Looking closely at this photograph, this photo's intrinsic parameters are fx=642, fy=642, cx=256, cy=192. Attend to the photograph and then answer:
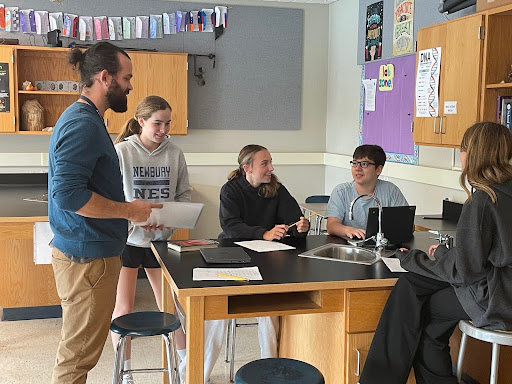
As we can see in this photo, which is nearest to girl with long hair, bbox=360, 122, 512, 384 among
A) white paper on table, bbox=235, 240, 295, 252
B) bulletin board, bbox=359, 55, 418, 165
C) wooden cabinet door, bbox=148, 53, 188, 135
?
white paper on table, bbox=235, 240, 295, 252

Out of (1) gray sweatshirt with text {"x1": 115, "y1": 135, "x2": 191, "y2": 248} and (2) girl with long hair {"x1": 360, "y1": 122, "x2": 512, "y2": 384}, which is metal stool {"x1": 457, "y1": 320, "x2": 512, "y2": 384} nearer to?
(2) girl with long hair {"x1": 360, "y1": 122, "x2": 512, "y2": 384}

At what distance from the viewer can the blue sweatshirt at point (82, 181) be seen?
222 cm

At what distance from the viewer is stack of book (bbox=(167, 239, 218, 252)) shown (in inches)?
114

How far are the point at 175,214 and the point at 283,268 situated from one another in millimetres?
553

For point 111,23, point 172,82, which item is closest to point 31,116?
point 111,23

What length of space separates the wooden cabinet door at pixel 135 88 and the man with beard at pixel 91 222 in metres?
3.27

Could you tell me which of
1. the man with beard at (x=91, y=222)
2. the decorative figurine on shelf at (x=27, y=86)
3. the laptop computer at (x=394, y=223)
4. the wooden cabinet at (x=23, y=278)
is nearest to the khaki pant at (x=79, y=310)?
the man with beard at (x=91, y=222)

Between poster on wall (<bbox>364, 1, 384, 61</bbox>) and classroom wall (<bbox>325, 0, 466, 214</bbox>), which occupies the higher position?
poster on wall (<bbox>364, 1, 384, 61</bbox>)

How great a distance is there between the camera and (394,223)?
3.09 m

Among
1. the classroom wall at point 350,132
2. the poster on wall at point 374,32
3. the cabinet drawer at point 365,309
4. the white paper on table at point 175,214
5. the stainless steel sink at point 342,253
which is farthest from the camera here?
the poster on wall at point 374,32

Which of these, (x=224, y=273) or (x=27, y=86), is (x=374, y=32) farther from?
(x=224, y=273)

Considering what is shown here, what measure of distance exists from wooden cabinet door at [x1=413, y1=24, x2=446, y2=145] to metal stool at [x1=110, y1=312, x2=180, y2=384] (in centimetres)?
212

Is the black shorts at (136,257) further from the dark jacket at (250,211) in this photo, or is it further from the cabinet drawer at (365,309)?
the cabinet drawer at (365,309)

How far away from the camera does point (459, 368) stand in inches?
100
